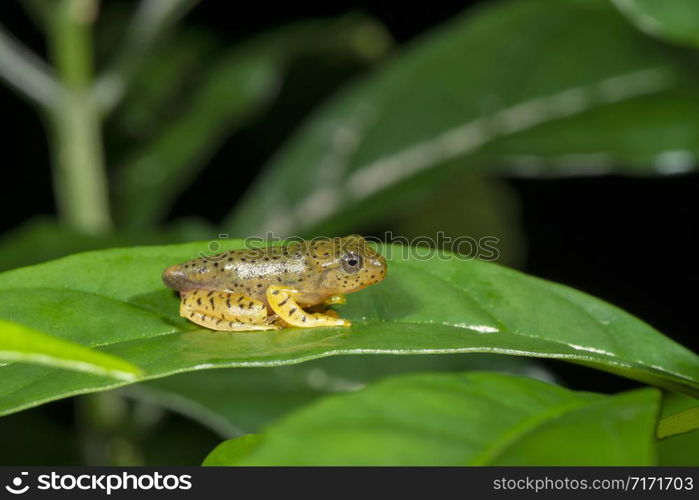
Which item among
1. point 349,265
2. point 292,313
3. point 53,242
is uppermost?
point 53,242

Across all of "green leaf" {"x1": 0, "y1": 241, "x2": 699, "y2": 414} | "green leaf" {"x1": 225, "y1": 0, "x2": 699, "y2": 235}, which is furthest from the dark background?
"green leaf" {"x1": 0, "y1": 241, "x2": 699, "y2": 414}

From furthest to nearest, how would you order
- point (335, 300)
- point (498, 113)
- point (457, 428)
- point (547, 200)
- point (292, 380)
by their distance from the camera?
point (547, 200) < point (498, 113) < point (292, 380) < point (335, 300) < point (457, 428)

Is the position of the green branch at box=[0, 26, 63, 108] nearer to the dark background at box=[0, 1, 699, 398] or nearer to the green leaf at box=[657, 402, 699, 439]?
the dark background at box=[0, 1, 699, 398]

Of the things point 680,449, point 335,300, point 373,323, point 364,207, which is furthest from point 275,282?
point 680,449

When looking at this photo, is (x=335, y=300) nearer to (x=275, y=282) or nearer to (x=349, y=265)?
(x=349, y=265)

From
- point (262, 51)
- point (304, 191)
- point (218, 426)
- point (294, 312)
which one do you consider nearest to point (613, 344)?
point (294, 312)

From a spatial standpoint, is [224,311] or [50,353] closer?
[50,353]

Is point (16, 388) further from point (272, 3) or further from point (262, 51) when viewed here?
point (272, 3)
